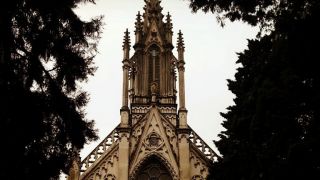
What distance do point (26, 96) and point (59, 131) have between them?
1292mm

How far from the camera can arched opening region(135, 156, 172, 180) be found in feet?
88.4

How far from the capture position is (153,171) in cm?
2714

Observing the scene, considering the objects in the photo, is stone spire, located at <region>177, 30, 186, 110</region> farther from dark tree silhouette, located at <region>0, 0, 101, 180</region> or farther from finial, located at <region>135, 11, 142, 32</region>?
dark tree silhouette, located at <region>0, 0, 101, 180</region>

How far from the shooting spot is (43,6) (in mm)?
10008

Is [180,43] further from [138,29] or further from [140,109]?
[140,109]

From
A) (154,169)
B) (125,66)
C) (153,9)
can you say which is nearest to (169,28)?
(153,9)

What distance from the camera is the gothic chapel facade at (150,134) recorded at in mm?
26531

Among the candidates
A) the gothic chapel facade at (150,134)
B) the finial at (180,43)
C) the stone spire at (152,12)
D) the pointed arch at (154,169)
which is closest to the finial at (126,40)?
the gothic chapel facade at (150,134)

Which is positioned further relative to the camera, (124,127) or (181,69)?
(181,69)

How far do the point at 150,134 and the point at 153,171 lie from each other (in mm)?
2108

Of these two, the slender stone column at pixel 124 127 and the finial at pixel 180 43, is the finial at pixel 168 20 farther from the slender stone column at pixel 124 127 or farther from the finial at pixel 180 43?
the slender stone column at pixel 124 127

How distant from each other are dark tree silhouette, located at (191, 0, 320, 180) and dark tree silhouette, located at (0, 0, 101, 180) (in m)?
2.84

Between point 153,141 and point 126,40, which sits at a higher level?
point 126,40

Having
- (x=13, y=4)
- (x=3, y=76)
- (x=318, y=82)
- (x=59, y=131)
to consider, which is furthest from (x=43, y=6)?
(x=318, y=82)
